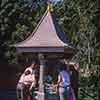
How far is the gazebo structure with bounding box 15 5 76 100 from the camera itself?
40.9 ft

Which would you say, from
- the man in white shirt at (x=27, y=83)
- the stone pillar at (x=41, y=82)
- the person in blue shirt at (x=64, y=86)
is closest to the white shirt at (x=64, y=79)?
the person in blue shirt at (x=64, y=86)

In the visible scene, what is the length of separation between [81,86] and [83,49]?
2927mm

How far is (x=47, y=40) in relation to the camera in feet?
41.7

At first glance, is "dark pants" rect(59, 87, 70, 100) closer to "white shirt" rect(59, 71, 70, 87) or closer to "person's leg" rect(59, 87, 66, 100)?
"person's leg" rect(59, 87, 66, 100)

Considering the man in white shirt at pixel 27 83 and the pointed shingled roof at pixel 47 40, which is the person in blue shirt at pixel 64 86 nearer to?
the pointed shingled roof at pixel 47 40

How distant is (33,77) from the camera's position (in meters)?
12.5

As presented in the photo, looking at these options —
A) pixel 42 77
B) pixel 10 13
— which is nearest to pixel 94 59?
pixel 10 13

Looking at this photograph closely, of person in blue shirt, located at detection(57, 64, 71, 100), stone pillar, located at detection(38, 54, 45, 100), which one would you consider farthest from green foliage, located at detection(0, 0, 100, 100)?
person in blue shirt, located at detection(57, 64, 71, 100)

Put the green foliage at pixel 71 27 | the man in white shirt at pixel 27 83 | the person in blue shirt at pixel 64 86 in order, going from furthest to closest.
Result: the green foliage at pixel 71 27 → the man in white shirt at pixel 27 83 → the person in blue shirt at pixel 64 86

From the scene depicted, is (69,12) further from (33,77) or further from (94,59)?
(33,77)

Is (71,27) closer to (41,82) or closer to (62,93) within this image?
(41,82)

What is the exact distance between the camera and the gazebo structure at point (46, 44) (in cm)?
1246

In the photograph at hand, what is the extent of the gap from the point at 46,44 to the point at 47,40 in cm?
20

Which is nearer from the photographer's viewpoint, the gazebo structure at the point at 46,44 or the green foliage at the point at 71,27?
the gazebo structure at the point at 46,44
